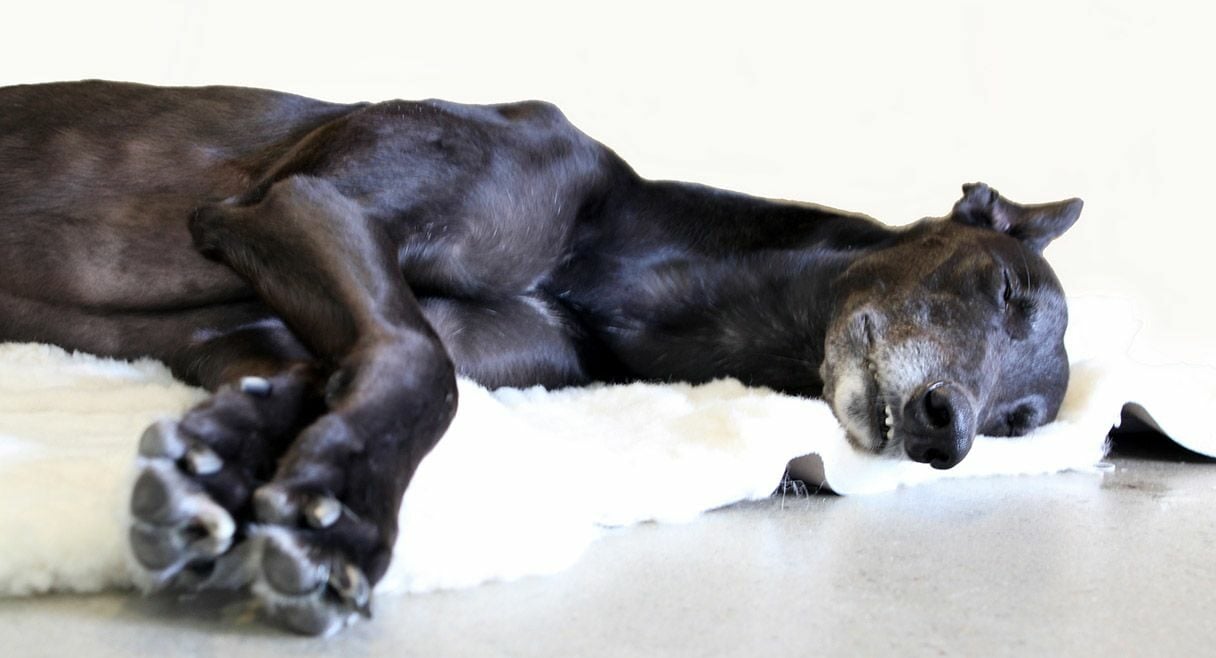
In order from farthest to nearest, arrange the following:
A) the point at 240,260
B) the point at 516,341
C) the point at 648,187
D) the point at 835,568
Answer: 1. the point at 648,187
2. the point at 516,341
3. the point at 240,260
4. the point at 835,568

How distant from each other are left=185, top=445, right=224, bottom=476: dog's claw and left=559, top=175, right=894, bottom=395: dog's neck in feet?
4.05

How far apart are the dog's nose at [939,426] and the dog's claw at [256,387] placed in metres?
1.09

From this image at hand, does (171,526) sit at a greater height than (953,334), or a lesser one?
lesser

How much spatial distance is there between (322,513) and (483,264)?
40.0 inches

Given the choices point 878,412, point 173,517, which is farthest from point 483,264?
point 173,517

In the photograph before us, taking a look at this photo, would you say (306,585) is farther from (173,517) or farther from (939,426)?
(939,426)

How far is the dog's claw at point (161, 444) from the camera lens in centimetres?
115

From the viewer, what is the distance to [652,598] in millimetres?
1332

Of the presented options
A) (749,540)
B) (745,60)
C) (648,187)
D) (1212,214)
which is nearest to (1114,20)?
(1212,214)

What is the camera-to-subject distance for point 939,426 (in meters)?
1.97

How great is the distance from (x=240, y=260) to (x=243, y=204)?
0.15 m

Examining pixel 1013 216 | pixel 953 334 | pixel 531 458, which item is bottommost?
pixel 531 458

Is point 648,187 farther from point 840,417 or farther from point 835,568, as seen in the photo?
point 835,568

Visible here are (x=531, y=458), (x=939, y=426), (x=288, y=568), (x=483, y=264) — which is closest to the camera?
(x=288, y=568)
